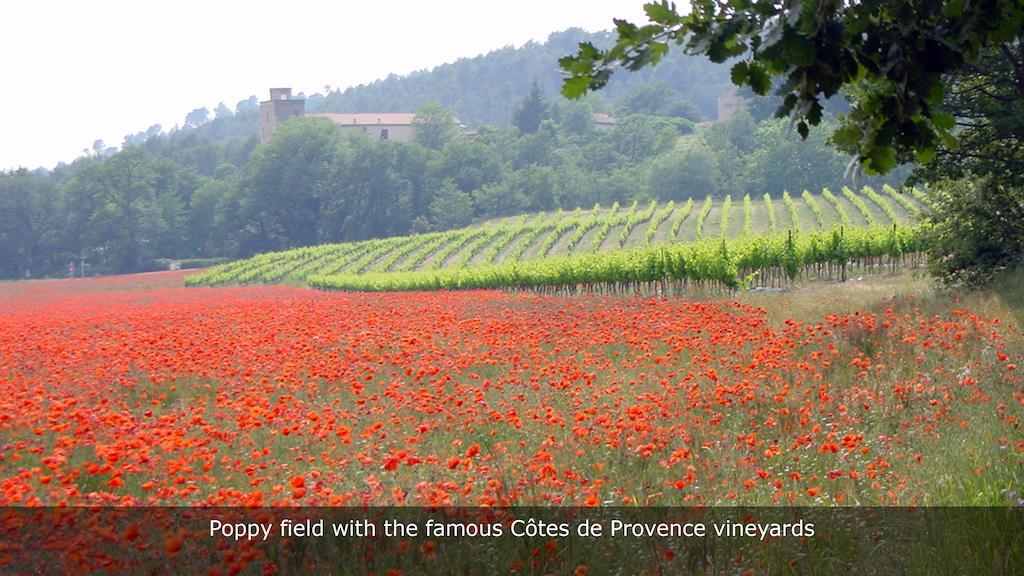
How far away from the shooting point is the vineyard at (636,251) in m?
32.4

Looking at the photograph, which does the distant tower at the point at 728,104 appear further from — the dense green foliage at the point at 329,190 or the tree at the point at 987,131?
the tree at the point at 987,131

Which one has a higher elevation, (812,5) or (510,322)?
(812,5)

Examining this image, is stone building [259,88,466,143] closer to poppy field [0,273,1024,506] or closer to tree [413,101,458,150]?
tree [413,101,458,150]

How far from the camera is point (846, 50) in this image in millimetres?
4285

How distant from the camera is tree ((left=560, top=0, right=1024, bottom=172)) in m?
4.12

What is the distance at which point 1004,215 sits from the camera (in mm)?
18562

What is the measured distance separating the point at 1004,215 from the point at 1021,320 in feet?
22.7

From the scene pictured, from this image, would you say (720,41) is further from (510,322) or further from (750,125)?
(750,125)

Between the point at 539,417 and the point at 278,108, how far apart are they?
163116 mm

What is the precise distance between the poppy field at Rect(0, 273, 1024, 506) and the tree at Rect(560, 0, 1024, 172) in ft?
7.23

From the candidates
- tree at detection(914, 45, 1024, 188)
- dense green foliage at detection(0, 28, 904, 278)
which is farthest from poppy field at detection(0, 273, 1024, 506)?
dense green foliage at detection(0, 28, 904, 278)

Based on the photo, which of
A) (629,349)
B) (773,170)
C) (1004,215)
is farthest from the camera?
(773,170)

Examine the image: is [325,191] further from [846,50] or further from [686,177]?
[846,50]

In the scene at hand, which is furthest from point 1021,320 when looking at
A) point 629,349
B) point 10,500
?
point 10,500
